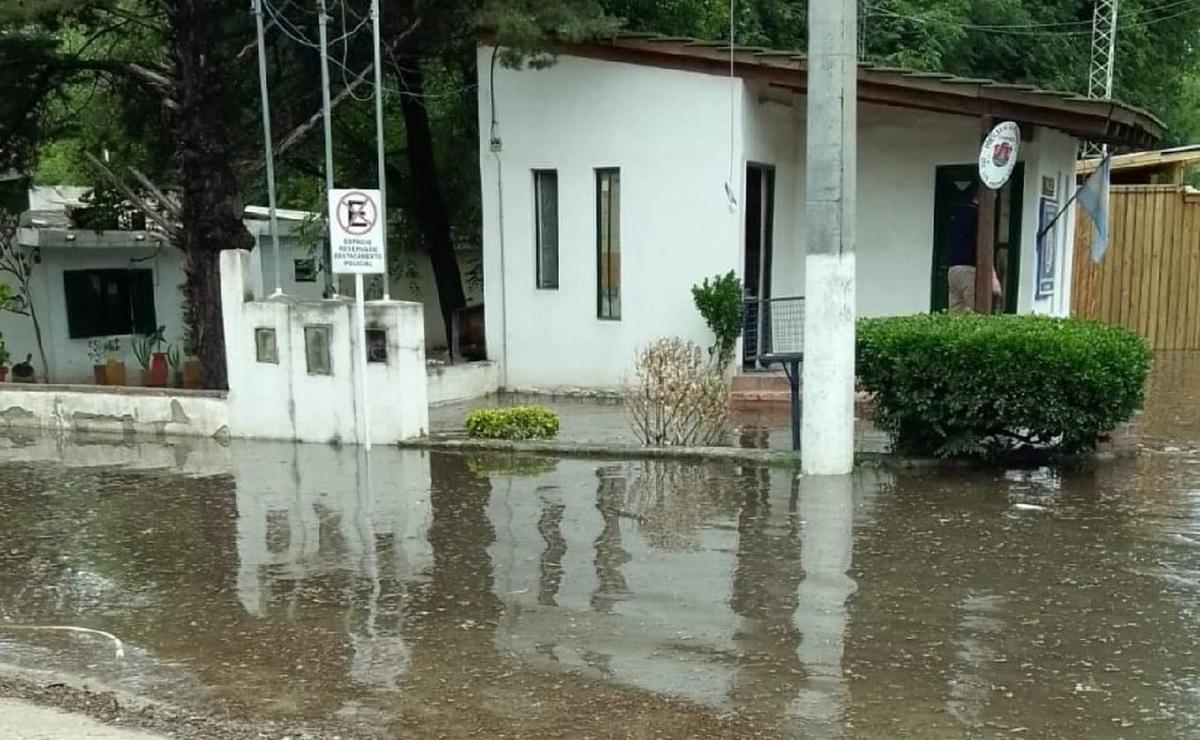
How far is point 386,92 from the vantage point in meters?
15.7

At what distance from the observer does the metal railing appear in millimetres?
12766

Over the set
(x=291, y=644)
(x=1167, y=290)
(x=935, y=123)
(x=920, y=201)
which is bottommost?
(x=291, y=644)

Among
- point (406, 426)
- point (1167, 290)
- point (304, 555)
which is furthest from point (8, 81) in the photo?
point (1167, 290)

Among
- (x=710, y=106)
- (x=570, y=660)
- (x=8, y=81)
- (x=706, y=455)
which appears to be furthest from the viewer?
(x=8, y=81)

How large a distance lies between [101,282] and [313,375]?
435 inches

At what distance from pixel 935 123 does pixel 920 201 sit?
928 millimetres

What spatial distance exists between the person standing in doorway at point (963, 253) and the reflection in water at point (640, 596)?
160 inches

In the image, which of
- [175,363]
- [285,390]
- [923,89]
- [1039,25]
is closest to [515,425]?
[285,390]

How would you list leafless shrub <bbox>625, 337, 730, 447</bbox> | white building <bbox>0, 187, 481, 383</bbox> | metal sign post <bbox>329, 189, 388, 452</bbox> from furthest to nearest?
white building <bbox>0, 187, 481, 383</bbox>
metal sign post <bbox>329, 189, 388, 452</bbox>
leafless shrub <bbox>625, 337, 730, 447</bbox>

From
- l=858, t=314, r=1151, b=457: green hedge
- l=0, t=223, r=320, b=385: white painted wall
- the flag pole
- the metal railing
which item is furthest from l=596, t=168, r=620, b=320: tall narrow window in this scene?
l=0, t=223, r=320, b=385: white painted wall

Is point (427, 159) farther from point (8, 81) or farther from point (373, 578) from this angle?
point (373, 578)

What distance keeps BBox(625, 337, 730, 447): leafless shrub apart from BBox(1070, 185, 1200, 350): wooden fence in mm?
8948

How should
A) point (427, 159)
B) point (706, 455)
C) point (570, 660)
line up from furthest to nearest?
point (427, 159)
point (706, 455)
point (570, 660)

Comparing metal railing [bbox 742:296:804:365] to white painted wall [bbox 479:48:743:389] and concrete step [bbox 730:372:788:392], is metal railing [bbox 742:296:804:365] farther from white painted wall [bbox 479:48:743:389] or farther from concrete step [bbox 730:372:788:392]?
white painted wall [bbox 479:48:743:389]
